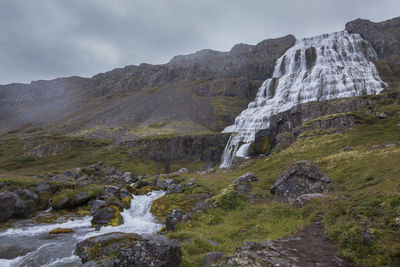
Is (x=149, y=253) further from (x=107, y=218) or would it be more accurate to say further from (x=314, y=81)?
(x=314, y=81)

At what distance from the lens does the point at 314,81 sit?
309 feet

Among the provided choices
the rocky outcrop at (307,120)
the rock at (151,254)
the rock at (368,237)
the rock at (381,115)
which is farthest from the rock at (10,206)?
the rock at (381,115)

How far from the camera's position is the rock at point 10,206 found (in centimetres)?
2336

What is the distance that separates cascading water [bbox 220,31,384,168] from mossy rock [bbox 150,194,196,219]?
3921 centimetres

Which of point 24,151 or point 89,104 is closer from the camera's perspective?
point 24,151

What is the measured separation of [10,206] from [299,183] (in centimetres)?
2943

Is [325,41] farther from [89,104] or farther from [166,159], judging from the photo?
[89,104]

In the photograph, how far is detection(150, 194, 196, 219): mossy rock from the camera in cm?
2461

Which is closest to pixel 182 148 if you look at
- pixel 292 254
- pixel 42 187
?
pixel 42 187

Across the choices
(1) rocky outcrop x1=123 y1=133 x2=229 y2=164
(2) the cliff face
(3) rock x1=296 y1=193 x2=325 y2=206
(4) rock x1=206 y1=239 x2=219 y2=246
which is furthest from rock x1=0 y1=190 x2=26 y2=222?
(2) the cliff face

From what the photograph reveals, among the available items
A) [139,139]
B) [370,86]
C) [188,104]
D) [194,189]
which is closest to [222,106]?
[188,104]

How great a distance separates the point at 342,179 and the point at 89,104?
647ft

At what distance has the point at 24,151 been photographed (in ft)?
291

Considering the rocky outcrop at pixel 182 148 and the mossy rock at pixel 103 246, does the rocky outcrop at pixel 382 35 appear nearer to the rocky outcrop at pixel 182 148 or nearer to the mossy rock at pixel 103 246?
the rocky outcrop at pixel 182 148
